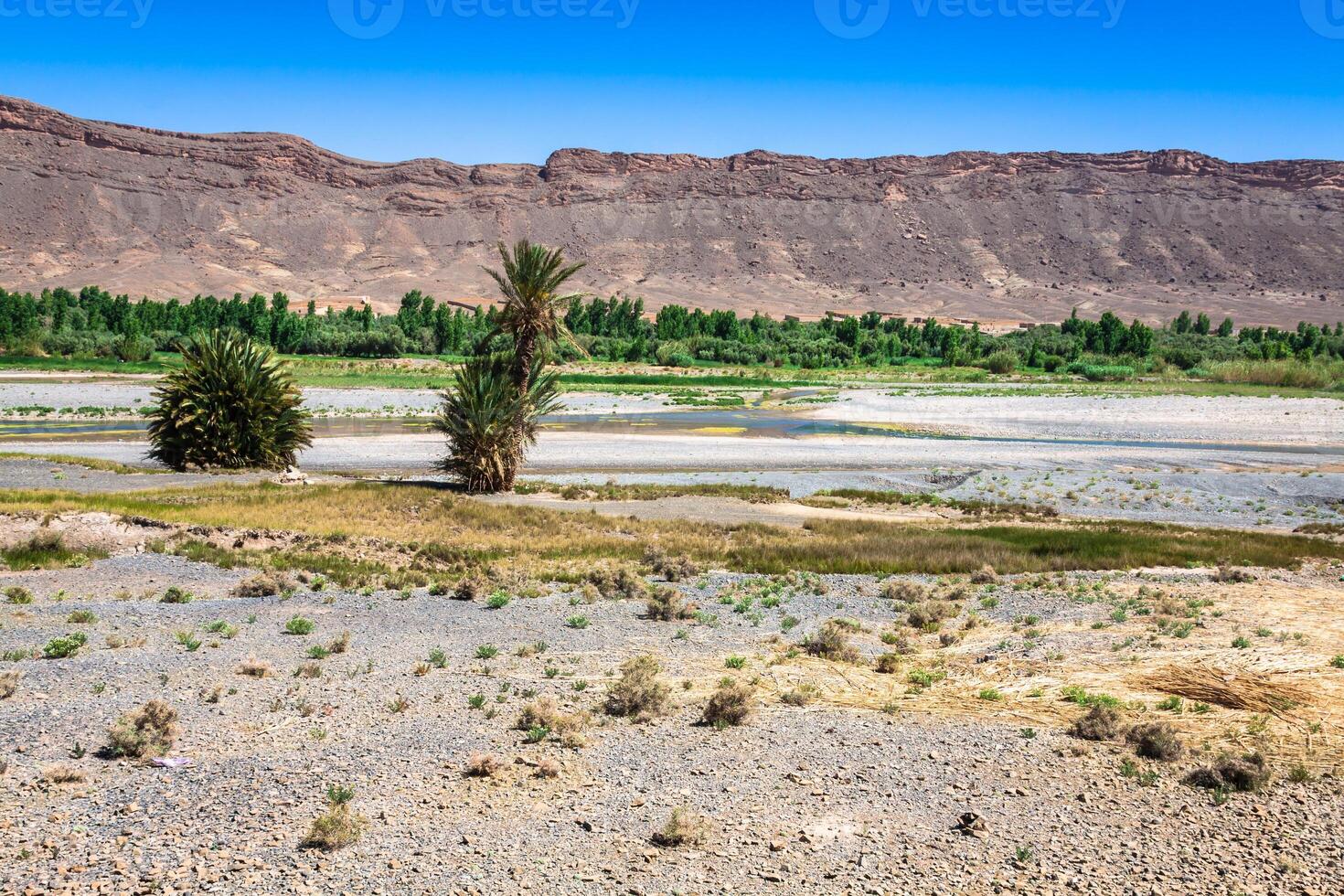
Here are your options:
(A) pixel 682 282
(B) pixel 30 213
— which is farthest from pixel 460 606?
(B) pixel 30 213

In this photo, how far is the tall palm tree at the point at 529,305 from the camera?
25.4 metres

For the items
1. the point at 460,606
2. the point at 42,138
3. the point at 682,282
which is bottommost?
the point at 460,606

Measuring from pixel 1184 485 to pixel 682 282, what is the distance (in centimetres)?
15116

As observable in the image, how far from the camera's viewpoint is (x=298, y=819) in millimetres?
6832

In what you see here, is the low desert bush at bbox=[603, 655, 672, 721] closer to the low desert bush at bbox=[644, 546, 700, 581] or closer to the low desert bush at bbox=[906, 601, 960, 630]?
the low desert bush at bbox=[906, 601, 960, 630]

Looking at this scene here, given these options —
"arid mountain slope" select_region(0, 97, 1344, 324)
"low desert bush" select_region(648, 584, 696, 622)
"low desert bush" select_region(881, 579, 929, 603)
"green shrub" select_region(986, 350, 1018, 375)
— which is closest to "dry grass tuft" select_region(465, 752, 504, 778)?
"low desert bush" select_region(648, 584, 696, 622)

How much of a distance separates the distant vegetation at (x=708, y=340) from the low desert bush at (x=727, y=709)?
276 ft

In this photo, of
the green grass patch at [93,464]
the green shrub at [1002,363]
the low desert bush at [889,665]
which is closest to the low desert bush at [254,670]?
the low desert bush at [889,665]

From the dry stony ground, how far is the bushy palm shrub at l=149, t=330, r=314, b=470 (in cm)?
1397

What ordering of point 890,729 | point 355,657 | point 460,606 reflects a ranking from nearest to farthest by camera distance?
point 890,729, point 355,657, point 460,606

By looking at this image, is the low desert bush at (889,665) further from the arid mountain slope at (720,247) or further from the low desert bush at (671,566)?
the arid mountain slope at (720,247)

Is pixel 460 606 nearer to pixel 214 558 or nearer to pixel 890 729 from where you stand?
pixel 214 558

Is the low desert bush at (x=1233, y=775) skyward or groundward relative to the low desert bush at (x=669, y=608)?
skyward

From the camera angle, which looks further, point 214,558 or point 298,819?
point 214,558
